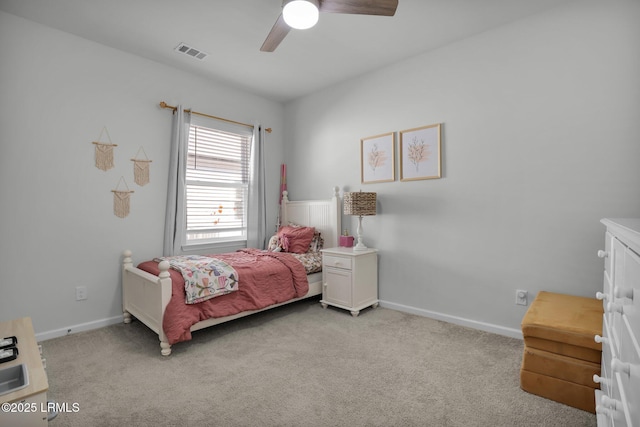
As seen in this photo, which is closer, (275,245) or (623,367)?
(623,367)

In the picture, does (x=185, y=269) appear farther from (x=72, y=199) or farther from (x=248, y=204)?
(x=248, y=204)

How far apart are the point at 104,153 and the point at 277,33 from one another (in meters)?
1.96

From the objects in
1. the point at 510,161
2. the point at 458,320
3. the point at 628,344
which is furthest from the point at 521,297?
the point at 628,344

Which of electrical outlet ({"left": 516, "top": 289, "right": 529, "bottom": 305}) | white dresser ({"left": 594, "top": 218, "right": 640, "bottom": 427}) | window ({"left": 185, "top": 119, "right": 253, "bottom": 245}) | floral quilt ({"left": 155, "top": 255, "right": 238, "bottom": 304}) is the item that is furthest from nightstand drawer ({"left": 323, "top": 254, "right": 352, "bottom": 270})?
white dresser ({"left": 594, "top": 218, "right": 640, "bottom": 427})

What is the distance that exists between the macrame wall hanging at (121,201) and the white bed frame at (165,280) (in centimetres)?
38

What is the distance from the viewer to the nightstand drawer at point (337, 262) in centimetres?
324

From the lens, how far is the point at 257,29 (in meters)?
2.72

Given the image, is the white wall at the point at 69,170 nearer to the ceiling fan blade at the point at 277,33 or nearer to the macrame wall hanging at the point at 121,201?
the macrame wall hanging at the point at 121,201

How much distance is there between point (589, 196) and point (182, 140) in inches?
144

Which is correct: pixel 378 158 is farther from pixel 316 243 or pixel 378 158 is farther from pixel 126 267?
pixel 126 267

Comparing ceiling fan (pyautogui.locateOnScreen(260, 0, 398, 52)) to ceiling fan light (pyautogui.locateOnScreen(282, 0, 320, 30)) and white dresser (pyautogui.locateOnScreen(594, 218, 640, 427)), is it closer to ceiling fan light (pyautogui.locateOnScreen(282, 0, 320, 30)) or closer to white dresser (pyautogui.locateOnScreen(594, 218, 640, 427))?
ceiling fan light (pyautogui.locateOnScreen(282, 0, 320, 30))

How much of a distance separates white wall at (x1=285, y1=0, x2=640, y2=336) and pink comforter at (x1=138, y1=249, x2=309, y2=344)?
0.98 m

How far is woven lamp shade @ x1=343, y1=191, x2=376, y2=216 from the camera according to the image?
3232 millimetres

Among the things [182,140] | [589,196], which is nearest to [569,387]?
[589,196]
